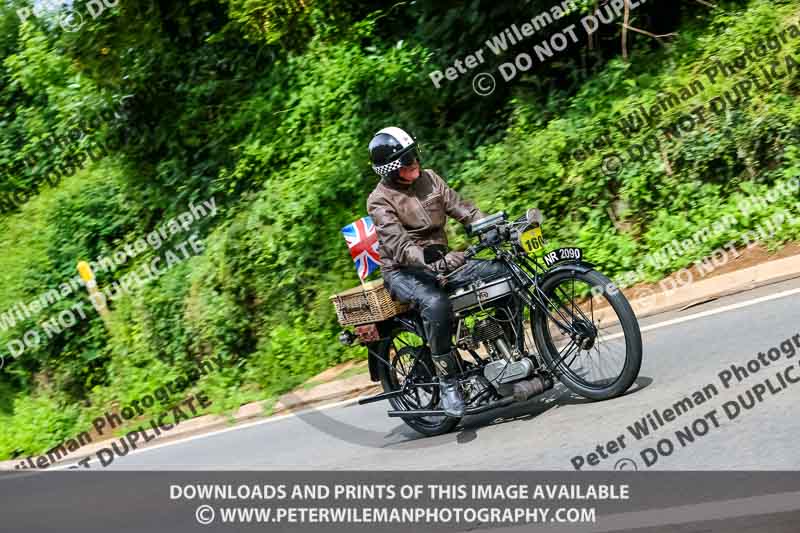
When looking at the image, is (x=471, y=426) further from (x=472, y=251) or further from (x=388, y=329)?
(x=472, y=251)

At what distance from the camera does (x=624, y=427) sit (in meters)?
6.02

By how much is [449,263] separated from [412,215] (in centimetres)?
47

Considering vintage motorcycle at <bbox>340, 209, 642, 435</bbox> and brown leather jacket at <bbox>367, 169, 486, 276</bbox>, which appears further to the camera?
brown leather jacket at <bbox>367, 169, 486, 276</bbox>

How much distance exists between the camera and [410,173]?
7047mm

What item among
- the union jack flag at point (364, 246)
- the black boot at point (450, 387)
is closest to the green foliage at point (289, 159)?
the union jack flag at point (364, 246)

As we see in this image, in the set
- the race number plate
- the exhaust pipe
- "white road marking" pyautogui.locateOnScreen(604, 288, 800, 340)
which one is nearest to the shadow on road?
the exhaust pipe

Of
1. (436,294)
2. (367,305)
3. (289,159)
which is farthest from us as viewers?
(289,159)

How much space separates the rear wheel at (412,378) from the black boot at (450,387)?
0.76 ft

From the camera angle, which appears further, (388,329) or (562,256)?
(388,329)

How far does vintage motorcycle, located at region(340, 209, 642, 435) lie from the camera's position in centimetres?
635

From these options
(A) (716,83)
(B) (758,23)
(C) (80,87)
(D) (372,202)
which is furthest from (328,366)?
(C) (80,87)

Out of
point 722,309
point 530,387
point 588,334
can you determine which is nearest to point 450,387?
point 530,387

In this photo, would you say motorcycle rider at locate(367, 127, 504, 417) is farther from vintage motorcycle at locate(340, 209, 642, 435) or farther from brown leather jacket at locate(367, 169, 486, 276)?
vintage motorcycle at locate(340, 209, 642, 435)

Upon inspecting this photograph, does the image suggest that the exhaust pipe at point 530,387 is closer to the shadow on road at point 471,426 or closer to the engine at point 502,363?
the engine at point 502,363
